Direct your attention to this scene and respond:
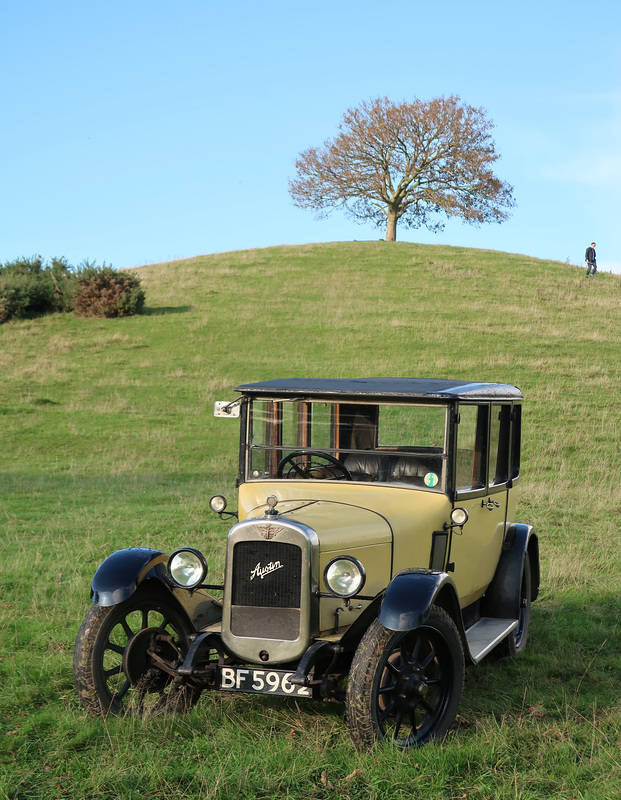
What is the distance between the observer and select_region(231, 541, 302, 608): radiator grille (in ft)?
14.6

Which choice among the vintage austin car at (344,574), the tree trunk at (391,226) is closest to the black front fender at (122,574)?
the vintage austin car at (344,574)

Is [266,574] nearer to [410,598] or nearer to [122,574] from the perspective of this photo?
[410,598]

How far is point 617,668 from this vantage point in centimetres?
598

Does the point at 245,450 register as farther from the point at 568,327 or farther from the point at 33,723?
the point at 568,327

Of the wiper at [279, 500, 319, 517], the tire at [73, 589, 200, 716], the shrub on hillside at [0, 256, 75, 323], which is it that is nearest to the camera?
the tire at [73, 589, 200, 716]

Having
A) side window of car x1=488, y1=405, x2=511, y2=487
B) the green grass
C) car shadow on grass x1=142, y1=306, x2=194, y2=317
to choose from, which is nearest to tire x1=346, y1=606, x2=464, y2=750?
the green grass

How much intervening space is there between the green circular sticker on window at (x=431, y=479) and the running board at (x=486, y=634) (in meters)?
1.05

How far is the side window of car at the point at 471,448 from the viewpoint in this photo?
→ 18.0 ft

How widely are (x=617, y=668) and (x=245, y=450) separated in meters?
3.20

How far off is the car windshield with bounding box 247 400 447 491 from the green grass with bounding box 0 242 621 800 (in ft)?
5.08

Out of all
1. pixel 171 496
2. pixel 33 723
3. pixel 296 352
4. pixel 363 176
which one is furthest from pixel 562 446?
pixel 363 176

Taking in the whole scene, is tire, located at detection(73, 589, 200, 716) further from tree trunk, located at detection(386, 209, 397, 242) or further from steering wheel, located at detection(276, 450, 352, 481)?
tree trunk, located at detection(386, 209, 397, 242)

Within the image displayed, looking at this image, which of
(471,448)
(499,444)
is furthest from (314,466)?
(499,444)

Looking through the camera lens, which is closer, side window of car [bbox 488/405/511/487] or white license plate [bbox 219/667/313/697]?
white license plate [bbox 219/667/313/697]
